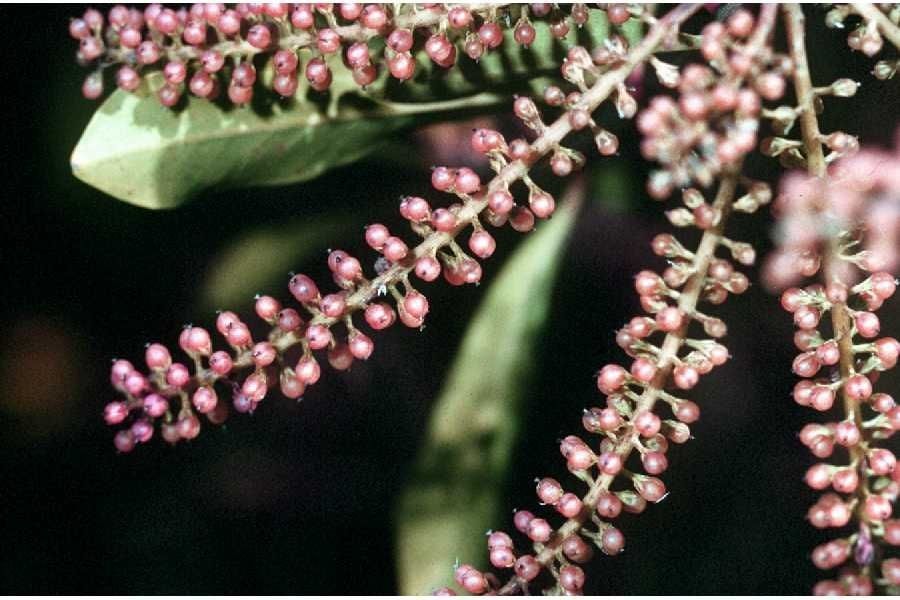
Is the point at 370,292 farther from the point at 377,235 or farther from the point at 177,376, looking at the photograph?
the point at 177,376

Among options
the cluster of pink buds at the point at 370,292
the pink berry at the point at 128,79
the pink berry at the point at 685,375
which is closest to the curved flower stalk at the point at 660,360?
the pink berry at the point at 685,375

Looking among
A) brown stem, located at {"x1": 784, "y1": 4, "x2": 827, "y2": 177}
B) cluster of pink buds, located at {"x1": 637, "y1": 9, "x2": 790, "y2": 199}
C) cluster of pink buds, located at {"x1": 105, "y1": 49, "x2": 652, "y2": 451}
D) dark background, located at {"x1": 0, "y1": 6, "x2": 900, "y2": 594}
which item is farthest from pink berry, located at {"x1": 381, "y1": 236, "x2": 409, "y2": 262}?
dark background, located at {"x1": 0, "y1": 6, "x2": 900, "y2": 594}

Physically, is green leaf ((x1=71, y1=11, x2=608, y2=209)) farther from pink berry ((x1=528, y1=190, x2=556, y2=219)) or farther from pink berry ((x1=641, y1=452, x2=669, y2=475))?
pink berry ((x1=641, y1=452, x2=669, y2=475))

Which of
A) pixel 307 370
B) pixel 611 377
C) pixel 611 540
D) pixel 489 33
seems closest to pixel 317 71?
pixel 489 33

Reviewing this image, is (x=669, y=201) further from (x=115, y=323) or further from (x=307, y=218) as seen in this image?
(x=115, y=323)

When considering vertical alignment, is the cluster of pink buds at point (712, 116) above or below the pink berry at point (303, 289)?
above

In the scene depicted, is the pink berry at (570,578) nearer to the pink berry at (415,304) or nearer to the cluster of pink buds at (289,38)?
the pink berry at (415,304)

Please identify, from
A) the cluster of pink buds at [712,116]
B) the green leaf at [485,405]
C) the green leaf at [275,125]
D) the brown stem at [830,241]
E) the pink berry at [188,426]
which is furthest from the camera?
the green leaf at [485,405]
